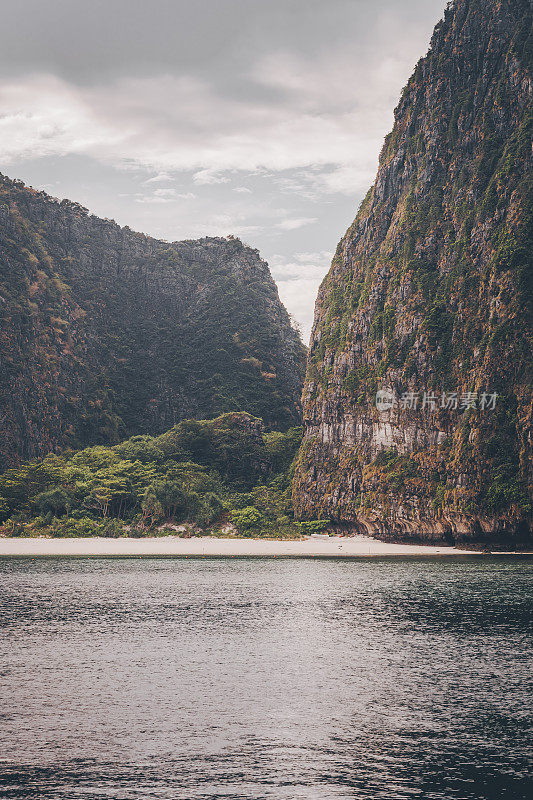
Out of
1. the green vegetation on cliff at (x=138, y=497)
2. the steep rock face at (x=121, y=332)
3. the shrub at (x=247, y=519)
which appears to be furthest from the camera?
the steep rock face at (x=121, y=332)

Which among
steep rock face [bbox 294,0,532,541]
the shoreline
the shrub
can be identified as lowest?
the shoreline

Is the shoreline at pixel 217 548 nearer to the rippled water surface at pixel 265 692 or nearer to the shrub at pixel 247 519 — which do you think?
the shrub at pixel 247 519

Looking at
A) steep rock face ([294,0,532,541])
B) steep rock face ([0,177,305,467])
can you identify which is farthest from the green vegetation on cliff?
steep rock face ([0,177,305,467])

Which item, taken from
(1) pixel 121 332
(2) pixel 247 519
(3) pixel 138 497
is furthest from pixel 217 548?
(1) pixel 121 332

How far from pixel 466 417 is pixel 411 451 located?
10.0 m

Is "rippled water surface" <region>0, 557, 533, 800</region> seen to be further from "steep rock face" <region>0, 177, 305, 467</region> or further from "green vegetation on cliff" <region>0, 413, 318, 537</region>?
"steep rock face" <region>0, 177, 305, 467</region>

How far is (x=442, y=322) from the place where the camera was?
265ft

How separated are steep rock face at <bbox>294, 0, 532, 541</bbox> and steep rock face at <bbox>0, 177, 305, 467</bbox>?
168 feet

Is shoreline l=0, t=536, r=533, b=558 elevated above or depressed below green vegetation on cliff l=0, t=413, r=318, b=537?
below

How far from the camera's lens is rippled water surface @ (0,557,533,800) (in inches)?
599

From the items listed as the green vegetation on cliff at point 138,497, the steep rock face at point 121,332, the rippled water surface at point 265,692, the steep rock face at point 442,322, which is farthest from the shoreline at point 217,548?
the steep rock face at point 121,332

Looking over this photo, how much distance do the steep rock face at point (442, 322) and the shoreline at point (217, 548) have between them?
3637mm

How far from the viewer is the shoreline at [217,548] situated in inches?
2766

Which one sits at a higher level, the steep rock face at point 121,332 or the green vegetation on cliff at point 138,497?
the steep rock face at point 121,332
